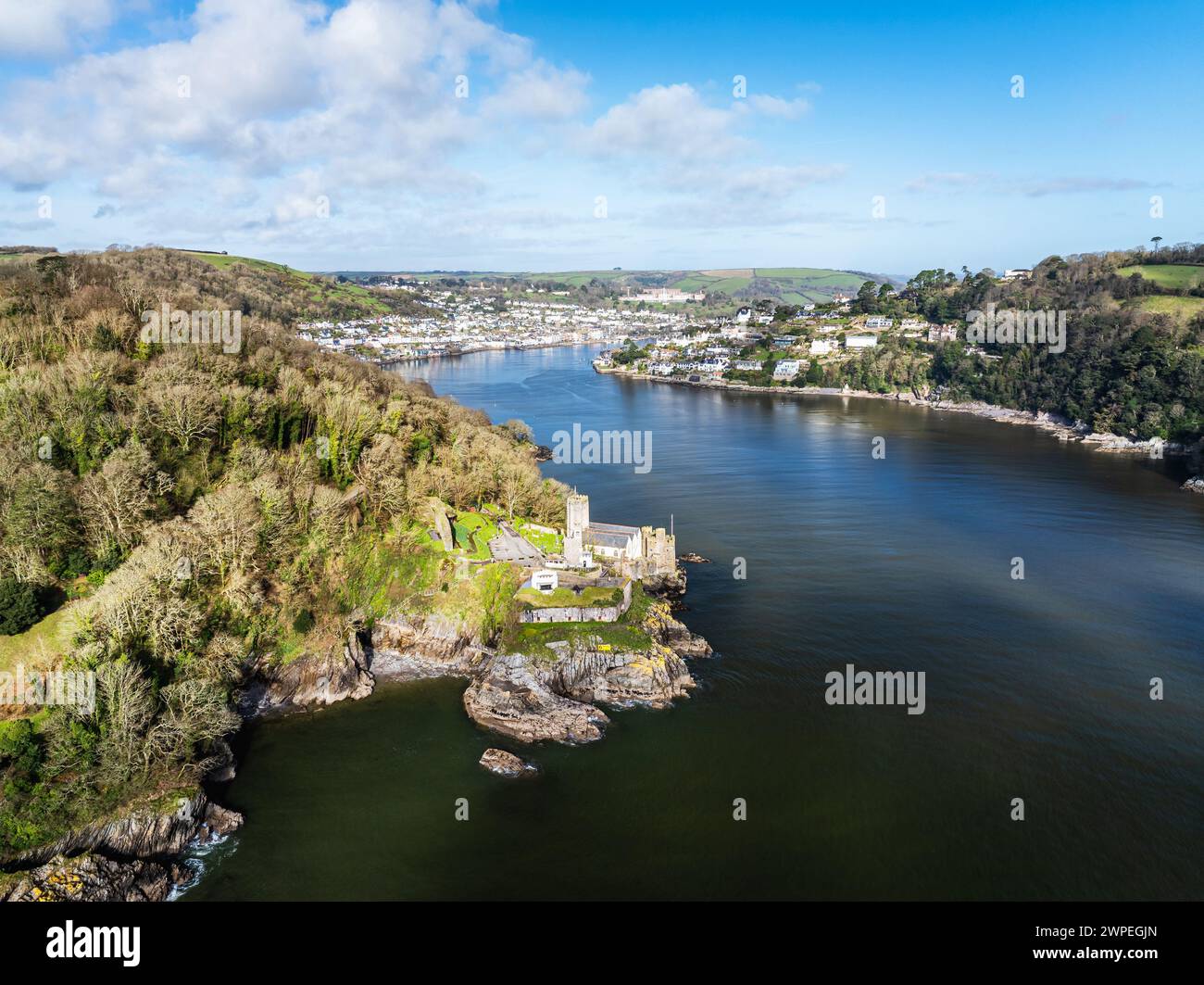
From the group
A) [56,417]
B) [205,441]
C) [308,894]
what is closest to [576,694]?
[308,894]

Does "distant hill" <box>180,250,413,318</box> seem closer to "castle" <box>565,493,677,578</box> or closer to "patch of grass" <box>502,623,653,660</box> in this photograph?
"castle" <box>565,493,677,578</box>

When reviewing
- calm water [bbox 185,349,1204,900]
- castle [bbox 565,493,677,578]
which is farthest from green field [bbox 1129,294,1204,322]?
castle [bbox 565,493,677,578]

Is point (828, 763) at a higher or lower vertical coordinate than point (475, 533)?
lower

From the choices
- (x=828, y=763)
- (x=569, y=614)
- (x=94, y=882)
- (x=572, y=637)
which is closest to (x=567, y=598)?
(x=569, y=614)

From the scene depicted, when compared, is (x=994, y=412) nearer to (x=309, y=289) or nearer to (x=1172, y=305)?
(x=1172, y=305)

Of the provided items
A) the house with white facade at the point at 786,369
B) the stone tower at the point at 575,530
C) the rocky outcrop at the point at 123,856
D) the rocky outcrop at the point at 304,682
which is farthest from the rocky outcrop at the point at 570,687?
the house with white facade at the point at 786,369
